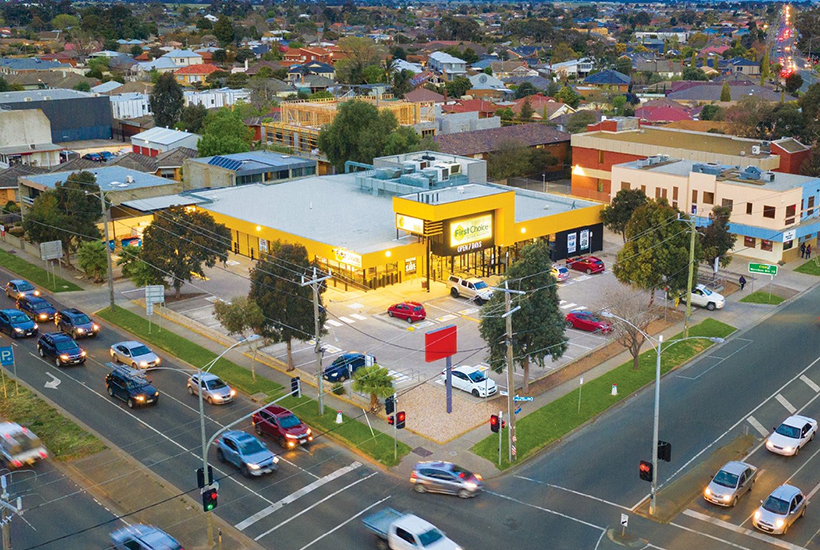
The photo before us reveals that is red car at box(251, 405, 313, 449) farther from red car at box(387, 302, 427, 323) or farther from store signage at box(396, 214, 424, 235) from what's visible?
store signage at box(396, 214, 424, 235)

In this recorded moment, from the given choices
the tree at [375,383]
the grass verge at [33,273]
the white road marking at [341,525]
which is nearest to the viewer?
the white road marking at [341,525]

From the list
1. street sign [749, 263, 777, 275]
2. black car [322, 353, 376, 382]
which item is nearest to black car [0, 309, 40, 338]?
black car [322, 353, 376, 382]

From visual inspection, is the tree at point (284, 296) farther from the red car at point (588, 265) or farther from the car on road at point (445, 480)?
the red car at point (588, 265)

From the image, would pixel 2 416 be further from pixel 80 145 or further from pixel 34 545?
pixel 80 145

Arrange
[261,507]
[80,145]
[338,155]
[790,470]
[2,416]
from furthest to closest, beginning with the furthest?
[80,145], [338,155], [2,416], [790,470], [261,507]

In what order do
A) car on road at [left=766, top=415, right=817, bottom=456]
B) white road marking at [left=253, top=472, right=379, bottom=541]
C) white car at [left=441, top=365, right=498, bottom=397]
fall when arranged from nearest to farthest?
white road marking at [left=253, top=472, right=379, bottom=541], car on road at [left=766, top=415, right=817, bottom=456], white car at [left=441, top=365, right=498, bottom=397]

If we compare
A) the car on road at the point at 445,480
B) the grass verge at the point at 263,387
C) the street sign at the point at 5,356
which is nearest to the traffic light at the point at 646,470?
the car on road at the point at 445,480

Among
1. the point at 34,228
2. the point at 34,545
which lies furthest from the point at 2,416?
the point at 34,228
